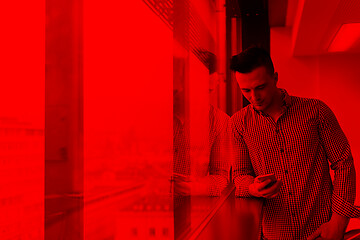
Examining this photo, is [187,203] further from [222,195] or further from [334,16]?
[334,16]

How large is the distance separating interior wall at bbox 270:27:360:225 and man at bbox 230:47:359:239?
114 inches

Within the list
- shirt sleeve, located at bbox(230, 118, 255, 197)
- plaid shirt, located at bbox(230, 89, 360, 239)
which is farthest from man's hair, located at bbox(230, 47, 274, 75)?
shirt sleeve, located at bbox(230, 118, 255, 197)

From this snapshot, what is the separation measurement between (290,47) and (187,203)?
3.60 metres

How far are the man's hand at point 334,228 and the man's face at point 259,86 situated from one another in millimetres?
691

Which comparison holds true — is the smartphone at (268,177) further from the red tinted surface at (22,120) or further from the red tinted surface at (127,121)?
the red tinted surface at (22,120)

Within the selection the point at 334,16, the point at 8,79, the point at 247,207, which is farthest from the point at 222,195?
the point at 8,79

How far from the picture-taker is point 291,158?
2.10 meters

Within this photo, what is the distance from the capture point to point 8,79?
1.65 feet

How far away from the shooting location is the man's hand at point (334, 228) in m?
1.92

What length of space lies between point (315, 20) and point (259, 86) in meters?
1.72

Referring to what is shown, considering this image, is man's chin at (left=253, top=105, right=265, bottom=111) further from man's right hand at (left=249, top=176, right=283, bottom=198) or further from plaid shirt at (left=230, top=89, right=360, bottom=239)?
man's right hand at (left=249, top=176, right=283, bottom=198)

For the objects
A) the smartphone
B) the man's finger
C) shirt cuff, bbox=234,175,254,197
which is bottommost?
the man's finger

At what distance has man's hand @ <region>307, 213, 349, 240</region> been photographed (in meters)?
1.92

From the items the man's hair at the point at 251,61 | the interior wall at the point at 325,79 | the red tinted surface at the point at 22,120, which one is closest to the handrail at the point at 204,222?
the man's hair at the point at 251,61
